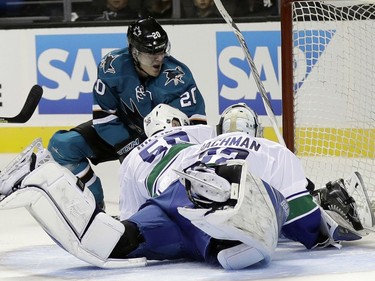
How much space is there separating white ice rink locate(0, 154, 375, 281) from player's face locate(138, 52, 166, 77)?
1.10 meters

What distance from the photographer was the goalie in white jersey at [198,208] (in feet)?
10.4

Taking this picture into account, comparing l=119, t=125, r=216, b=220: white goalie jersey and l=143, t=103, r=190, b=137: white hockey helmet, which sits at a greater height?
l=143, t=103, r=190, b=137: white hockey helmet

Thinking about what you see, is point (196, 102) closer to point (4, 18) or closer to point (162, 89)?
point (162, 89)

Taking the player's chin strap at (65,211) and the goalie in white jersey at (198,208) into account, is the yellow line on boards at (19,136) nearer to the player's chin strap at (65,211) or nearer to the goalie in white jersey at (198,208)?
the goalie in white jersey at (198,208)

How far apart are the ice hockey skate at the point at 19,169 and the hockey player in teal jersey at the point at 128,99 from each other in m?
1.62

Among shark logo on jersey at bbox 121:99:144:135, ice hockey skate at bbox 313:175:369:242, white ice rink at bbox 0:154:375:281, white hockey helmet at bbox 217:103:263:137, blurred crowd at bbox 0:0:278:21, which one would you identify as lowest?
white ice rink at bbox 0:154:375:281

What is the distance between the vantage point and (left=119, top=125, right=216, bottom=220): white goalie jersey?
3.79 m

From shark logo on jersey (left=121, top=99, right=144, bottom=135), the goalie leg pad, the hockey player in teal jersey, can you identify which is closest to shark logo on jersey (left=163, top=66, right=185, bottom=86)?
the hockey player in teal jersey

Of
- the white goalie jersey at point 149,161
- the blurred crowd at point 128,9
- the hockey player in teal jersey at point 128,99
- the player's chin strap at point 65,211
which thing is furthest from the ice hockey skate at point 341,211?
the blurred crowd at point 128,9

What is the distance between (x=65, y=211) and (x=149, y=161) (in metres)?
0.60

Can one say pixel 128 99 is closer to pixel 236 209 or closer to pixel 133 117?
pixel 133 117

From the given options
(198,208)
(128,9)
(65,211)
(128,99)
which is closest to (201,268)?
(198,208)

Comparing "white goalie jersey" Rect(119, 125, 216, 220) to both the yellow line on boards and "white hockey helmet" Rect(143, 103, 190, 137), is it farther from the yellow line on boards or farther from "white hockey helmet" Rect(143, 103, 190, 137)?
the yellow line on boards

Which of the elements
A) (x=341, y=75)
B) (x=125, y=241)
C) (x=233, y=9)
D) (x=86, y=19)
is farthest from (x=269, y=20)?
(x=125, y=241)
